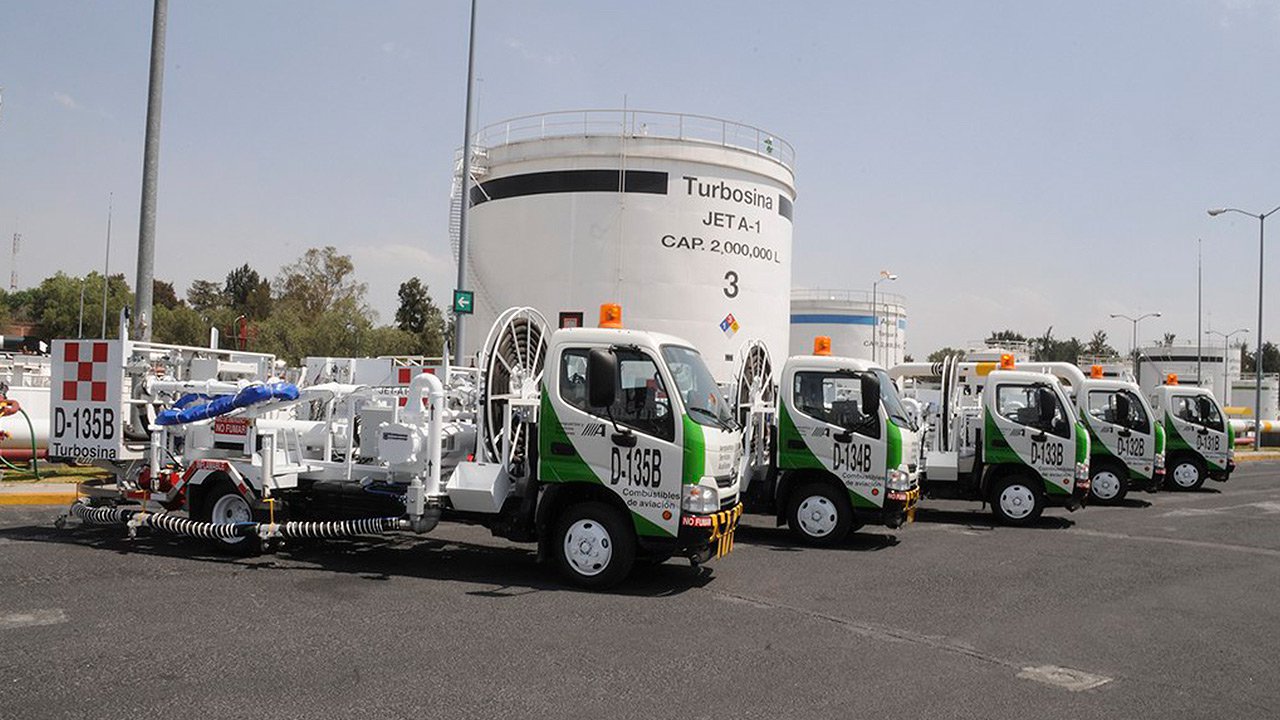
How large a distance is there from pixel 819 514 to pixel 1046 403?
15.1 feet

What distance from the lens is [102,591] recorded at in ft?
24.4

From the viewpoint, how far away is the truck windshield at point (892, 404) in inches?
448

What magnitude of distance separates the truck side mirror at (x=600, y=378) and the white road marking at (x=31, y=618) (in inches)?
163

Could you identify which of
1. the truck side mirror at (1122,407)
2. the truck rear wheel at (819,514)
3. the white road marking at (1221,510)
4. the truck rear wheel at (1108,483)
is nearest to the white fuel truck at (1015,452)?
the truck side mirror at (1122,407)

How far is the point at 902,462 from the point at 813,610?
379 cm

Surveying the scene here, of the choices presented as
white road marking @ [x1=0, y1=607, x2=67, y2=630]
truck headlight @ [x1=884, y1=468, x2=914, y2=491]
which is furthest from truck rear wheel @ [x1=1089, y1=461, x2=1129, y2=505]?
white road marking @ [x1=0, y1=607, x2=67, y2=630]

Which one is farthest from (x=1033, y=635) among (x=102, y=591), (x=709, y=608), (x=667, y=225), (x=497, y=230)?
(x=497, y=230)

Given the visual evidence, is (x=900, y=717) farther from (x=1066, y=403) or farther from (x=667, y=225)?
(x=667, y=225)

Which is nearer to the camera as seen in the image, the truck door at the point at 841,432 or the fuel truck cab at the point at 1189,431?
the truck door at the point at 841,432

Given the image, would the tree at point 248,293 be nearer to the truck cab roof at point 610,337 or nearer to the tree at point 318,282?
the tree at point 318,282

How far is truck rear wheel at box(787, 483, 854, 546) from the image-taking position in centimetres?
1130

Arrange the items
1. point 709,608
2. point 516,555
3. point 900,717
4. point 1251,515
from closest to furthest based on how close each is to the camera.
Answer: point 900,717 → point 709,608 → point 516,555 → point 1251,515

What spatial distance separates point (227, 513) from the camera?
930 cm

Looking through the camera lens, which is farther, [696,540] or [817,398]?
[817,398]
